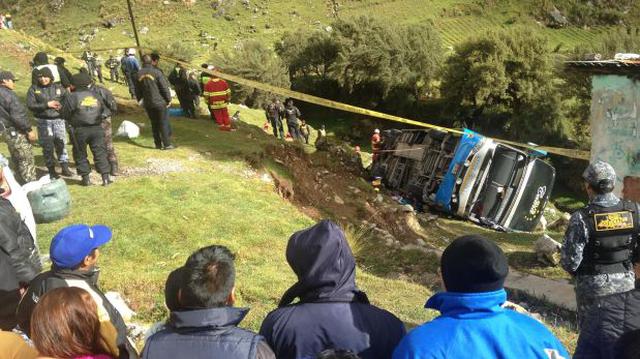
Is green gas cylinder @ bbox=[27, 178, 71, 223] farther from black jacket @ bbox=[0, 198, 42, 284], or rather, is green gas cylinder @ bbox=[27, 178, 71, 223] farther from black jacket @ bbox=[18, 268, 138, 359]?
black jacket @ bbox=[18, 268, 138, 359]

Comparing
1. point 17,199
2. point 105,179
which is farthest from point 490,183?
point 17,199

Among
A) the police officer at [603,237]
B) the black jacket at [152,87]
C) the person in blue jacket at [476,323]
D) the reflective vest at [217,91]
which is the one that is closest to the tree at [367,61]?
the reflective vest at [217,91]

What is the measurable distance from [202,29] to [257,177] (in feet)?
133

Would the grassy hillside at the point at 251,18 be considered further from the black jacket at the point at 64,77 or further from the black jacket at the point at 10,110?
the black jacket at the point at 10,110

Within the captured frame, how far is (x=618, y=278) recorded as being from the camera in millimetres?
4203

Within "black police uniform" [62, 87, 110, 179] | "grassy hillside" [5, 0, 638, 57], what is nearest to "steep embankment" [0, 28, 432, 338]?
"black police uniform" [62, 87, 110, 179]

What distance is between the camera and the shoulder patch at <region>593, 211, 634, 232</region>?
4109mm

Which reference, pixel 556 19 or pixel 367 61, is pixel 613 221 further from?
pixel 556 19

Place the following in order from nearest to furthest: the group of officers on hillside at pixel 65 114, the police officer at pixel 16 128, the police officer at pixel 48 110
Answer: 1. the police officer at pixel 16 128
2. the group of officers on hillside at pixel 65 114
3. the police officer at pixel 48 110

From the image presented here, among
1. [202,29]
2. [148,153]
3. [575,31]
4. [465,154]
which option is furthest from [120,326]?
[575,31]

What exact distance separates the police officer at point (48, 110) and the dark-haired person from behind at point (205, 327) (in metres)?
6.35

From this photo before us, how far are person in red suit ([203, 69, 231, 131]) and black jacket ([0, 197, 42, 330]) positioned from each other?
8.82m

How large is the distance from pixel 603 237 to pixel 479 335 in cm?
252

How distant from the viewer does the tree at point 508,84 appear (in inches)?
1241
